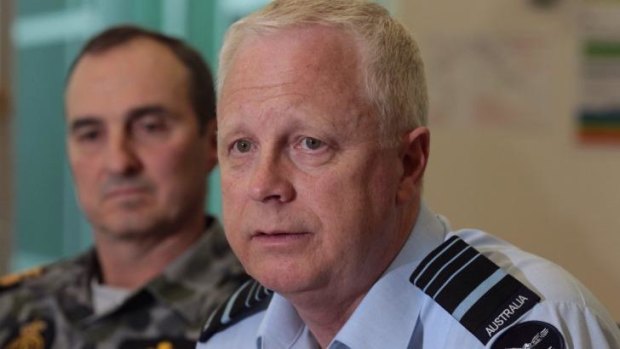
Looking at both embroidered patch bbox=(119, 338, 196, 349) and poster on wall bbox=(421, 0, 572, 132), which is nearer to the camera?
embroidered patch bbox=(119, 338, 196, 349)

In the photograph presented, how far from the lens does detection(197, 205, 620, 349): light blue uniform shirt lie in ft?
3.96

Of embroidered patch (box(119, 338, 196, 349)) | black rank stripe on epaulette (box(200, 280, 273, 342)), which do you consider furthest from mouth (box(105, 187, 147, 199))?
black rank stripe on epaulette (box(200, 280, 273, 342))

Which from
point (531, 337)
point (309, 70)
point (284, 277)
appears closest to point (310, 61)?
point (309, 70)

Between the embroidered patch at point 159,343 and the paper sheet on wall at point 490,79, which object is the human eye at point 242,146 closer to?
the embroidered patch at point 159,343

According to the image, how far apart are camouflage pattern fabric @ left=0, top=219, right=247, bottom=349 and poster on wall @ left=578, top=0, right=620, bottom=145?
3.03ft

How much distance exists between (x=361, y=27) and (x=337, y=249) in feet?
0.84

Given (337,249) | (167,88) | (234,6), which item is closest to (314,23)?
(337,249)

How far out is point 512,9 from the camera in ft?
8.46

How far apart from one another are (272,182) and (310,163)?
5cm

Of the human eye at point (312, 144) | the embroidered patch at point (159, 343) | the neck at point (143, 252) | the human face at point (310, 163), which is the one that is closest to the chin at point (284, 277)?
the human face at point (310, 163)

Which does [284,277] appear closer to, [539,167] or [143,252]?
[143,252]

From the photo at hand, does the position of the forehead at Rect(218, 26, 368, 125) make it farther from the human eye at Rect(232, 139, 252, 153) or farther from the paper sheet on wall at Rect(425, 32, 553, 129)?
the paper sheet on wall at Rect(425, 32, 553, 129)

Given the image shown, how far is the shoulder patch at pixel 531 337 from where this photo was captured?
1.17 m

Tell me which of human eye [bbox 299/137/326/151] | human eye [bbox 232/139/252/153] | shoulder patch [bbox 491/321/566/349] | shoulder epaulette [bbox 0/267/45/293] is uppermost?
human eye [bbox 299/137/326/151]
